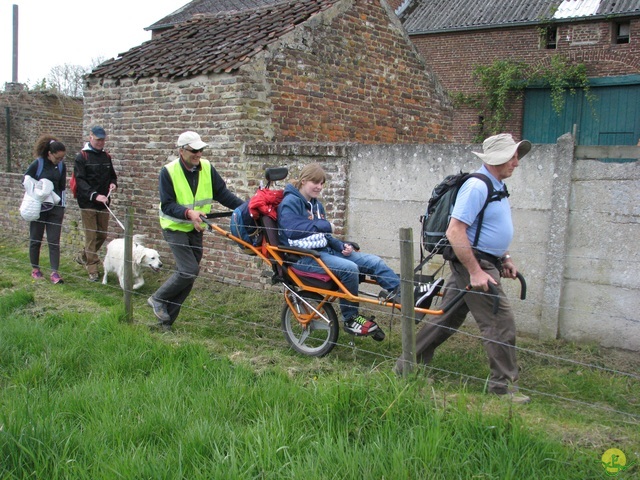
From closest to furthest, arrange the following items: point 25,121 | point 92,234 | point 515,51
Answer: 1. point 92,234
2. point 25,121
3. point 515,51

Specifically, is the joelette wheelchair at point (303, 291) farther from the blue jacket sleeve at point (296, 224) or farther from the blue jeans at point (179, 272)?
the blue jeans at point (179, 272)

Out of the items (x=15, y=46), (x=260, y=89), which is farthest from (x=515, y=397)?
(x=15, y=46)

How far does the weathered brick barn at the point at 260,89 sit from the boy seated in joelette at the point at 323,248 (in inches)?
85.4

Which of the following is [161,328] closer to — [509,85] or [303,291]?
[303,291]

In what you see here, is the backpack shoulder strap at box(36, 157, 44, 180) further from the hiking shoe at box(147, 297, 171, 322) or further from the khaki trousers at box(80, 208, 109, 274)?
the hiking shoe at box(147, 297, 171, 322)

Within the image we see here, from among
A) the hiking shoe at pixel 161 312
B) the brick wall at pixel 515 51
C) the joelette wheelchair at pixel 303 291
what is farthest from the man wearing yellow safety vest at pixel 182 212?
the brick wall at pixel 515 51

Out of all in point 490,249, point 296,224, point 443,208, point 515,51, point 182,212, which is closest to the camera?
point 490,249

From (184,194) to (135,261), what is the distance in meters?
2.43

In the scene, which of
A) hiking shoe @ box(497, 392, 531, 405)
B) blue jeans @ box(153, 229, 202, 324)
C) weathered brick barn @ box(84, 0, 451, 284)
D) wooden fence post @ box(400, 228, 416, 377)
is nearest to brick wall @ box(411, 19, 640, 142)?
weathered brick barn @ box(84, 0, 451, 284)

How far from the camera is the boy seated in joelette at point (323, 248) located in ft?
18.2

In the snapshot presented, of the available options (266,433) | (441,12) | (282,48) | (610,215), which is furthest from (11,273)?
(441,12)

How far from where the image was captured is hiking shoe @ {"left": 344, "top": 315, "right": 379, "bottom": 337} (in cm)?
553

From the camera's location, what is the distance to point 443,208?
4.84 metres

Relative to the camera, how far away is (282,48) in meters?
9.39
